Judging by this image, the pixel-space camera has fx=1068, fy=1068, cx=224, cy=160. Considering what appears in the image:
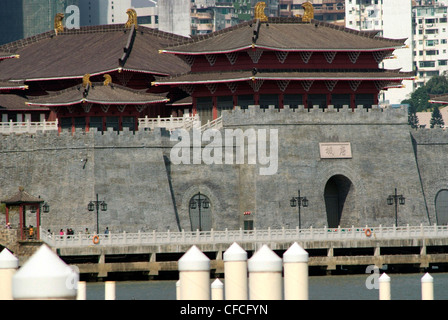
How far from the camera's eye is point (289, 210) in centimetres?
6925

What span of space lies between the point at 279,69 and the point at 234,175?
9215 mm

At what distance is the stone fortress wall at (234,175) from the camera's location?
2662 inches

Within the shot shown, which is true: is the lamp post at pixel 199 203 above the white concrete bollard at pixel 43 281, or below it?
above

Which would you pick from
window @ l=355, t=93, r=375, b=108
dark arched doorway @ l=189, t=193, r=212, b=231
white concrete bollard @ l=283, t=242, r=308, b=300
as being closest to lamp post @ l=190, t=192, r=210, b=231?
dark arched doorway @ l=189, t=193, r=212, b=231

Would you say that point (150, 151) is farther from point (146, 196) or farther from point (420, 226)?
point (420, 226)

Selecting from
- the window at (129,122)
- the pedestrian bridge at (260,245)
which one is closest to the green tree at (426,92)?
the window at (129,122)

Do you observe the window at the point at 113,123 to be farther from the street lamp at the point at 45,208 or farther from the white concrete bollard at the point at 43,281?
the white concrete bollard at the point at 43,281

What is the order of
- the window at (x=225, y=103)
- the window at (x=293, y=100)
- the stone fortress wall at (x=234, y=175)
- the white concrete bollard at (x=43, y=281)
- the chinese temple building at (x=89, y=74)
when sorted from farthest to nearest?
1. the window at (x=293, y=100)
2. the window at (x=225, y=103)
3. the chinese temple building at (x=89, y=74)
4. the stone fortress wall at (x=234, y=175)
5. the white concrete bollard at (x=43, y=281)

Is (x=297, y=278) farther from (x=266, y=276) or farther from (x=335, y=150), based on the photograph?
(x=335, y=150)

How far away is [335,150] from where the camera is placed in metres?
70.9

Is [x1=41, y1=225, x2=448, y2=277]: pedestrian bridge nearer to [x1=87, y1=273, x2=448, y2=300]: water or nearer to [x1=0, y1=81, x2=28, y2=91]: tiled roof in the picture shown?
[x1=87, y1=273, x2=448, y2=300]: water

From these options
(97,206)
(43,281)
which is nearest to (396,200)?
(97,206)

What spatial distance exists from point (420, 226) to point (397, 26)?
126391 mm

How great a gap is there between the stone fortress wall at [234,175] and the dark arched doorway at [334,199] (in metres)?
0.09
